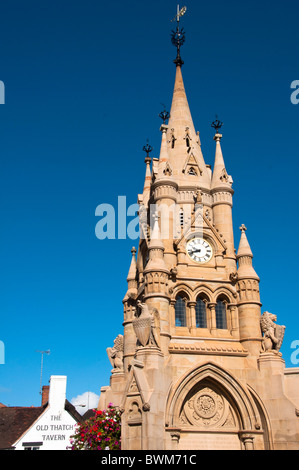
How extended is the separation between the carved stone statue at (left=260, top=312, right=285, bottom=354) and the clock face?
18.0ft

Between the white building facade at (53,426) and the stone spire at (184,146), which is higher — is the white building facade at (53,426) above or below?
below

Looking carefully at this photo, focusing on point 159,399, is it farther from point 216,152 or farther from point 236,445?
point 216,152

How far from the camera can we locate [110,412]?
33.4 m

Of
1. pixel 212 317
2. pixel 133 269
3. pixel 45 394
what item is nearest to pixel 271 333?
pixel 212 317

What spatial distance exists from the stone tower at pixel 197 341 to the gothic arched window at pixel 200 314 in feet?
0.21

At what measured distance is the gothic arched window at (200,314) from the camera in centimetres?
3544

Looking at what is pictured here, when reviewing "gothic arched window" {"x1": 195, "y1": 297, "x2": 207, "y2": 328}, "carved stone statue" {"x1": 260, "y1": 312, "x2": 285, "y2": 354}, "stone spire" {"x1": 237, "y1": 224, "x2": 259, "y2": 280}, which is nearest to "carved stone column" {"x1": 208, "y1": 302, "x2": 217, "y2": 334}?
"gothic arched window" {"x1": 195, "y1": 297, "x2": 207, "y2": 328}

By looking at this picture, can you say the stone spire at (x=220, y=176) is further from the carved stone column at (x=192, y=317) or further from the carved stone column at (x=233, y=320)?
the carved stone column at (x=192, y=317)

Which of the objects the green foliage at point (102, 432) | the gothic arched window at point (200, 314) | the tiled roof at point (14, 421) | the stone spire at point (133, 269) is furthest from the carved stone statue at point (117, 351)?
the tiled roof at point (14, 421)

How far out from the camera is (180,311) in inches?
1385

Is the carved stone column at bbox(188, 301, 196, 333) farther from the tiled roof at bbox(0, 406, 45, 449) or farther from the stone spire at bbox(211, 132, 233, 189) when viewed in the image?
the tiled roof at bbox(0, 406, 45, 449)

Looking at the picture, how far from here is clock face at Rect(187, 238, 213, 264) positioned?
37.0 m

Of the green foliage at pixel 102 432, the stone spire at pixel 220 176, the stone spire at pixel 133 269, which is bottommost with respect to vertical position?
the green foliage at pixel 102 432
